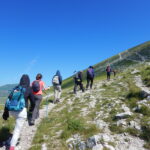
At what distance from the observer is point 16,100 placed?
6645 millimetres

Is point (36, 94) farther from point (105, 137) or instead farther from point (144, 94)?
point (144, 94)

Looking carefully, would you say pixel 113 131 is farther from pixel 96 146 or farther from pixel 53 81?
pixel 53 81

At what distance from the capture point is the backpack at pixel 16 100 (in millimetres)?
6543

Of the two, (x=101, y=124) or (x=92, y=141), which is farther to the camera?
(x=101, y=124)

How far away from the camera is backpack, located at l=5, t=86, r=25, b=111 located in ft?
21.5

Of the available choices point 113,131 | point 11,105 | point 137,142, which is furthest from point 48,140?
point 137,142

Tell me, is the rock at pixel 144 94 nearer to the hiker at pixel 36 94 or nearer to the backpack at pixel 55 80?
the hiker at pixel 36 94

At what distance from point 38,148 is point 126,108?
535 cm

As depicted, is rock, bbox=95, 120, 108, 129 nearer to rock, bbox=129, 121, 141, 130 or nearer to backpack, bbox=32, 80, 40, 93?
rock, bbox=129, 121, 141, 130

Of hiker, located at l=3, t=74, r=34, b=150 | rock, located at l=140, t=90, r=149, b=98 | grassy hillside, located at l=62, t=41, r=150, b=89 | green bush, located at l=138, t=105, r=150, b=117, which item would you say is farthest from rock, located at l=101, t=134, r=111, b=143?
grassy hillside, located at l=62, t=41, r=150, b=89

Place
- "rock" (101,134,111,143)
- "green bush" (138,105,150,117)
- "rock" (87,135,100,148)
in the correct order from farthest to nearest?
"green bush" (138,105,150,117)
"rock" (101,134,111,143)
"rock" (87,135,100,148)

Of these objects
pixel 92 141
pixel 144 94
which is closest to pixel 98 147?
pixel 92 141

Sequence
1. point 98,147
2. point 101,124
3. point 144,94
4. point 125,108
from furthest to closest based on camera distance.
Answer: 1. point 144,94
2. point 125,108
3. point 101,124
4. point 98,147

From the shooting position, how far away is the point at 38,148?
21.5 feet
